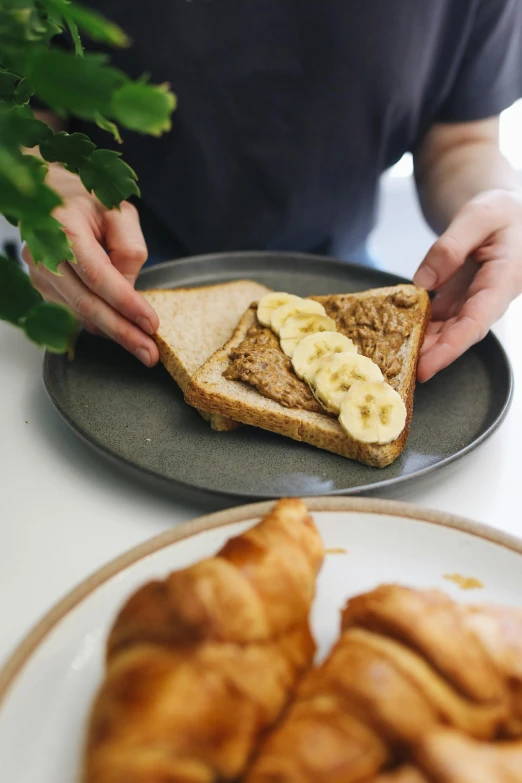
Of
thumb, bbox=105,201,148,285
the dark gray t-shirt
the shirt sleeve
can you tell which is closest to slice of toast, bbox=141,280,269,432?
thumb, bbox=105,201,148,285

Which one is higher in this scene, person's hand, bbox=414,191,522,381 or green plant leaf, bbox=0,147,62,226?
green plant leaf, bbox=0,147,62,226

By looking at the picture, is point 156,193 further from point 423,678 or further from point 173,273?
point 423,678

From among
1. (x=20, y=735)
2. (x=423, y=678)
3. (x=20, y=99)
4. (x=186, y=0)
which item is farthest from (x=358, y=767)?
(x=186, y=0)

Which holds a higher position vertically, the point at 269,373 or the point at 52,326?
the point at 52,326

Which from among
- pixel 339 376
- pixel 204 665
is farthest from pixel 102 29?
pixel 339 376

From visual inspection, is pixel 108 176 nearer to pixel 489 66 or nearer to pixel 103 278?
pixel 103 278

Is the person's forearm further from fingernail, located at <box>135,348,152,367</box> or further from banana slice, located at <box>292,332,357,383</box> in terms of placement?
fingernail, located at <box>135,348,152,367</box>
